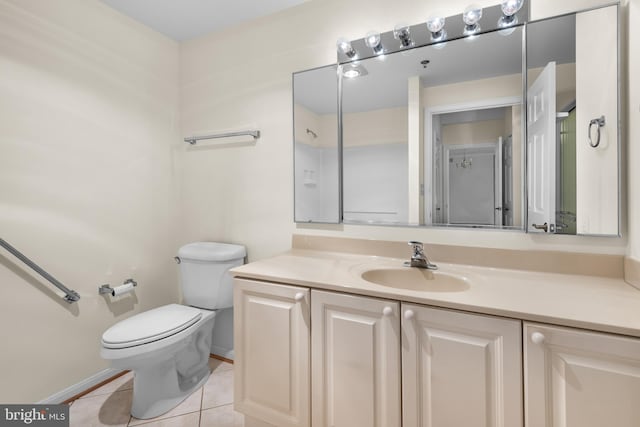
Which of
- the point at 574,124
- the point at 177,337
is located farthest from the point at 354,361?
the point at 574,124

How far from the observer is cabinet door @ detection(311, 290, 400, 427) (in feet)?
3.54

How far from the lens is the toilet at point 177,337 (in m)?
1.46

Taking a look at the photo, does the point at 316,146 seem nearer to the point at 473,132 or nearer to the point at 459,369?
the point at 473,132

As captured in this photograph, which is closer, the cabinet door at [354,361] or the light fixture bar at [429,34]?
the cabinet door at [354,361]

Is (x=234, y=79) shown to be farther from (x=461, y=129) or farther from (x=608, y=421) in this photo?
(x=608, y=421)

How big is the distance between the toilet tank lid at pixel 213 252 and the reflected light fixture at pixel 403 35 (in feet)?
5.05

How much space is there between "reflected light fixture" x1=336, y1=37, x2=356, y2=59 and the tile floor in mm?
2071

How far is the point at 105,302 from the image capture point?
73.7 inches

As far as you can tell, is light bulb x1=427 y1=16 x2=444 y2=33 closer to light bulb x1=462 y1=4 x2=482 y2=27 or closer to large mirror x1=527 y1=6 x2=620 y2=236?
light bulb x1=462 y1=4 x2=482 y2=27

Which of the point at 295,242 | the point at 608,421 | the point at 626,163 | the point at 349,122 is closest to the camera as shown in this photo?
the point at 608,421

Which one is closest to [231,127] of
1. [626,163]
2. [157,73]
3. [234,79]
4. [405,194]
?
[234,79]

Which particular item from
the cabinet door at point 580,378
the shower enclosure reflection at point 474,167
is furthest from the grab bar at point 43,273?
the cabinet door at point 580,378

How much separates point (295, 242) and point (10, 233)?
144 cm

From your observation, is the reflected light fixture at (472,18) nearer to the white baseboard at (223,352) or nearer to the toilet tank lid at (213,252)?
the toilet tank lid at (213,252)
